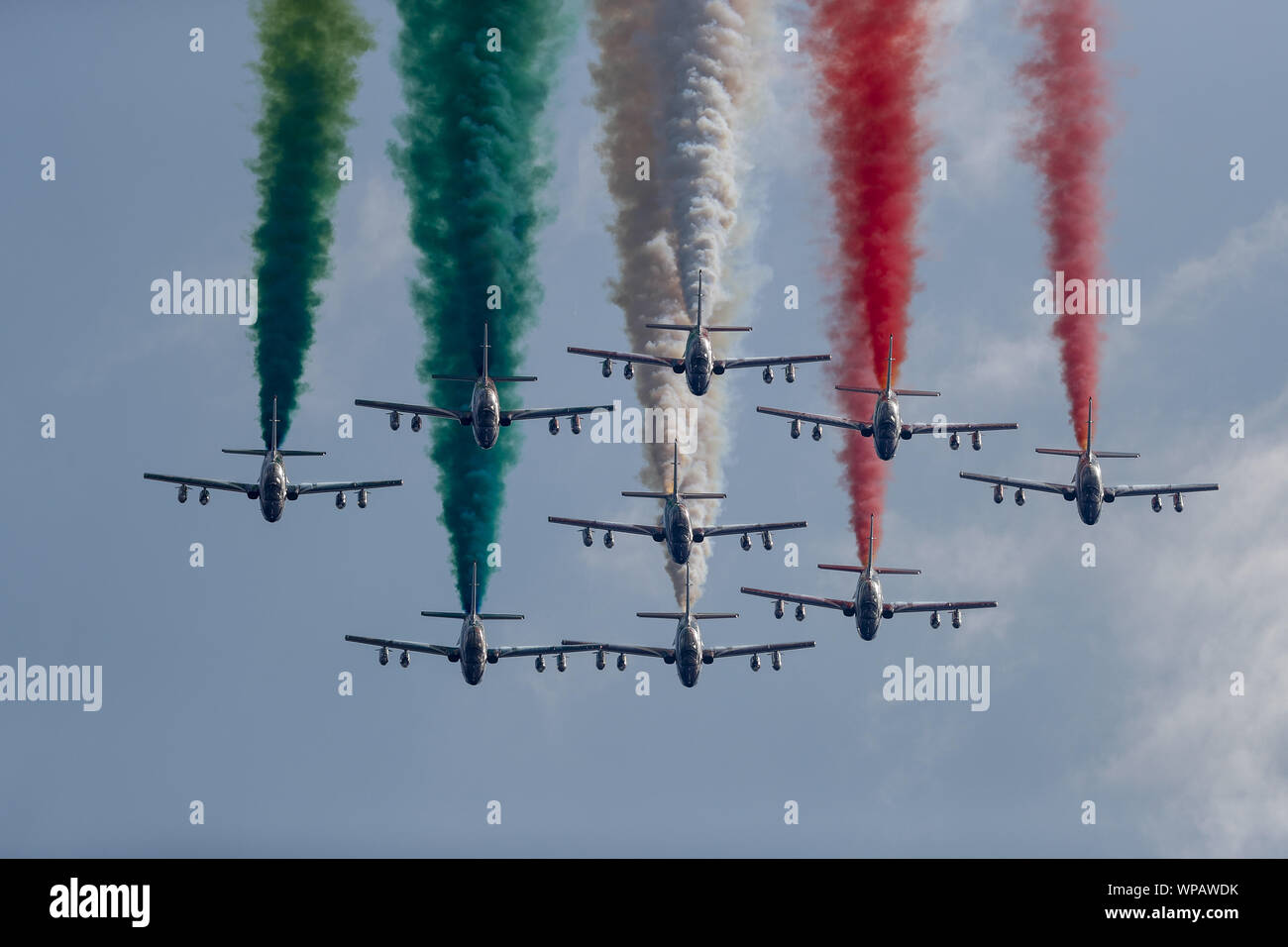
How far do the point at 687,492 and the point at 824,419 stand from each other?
7.01m

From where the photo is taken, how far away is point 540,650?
164 m

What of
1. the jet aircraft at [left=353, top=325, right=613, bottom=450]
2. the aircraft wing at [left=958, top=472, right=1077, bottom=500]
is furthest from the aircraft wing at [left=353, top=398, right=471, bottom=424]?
the aircraft wing at [left=958, top=472, right=1077, bottom=500]

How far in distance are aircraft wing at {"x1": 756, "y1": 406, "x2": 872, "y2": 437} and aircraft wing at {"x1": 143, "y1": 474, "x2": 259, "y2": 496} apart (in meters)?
23.1

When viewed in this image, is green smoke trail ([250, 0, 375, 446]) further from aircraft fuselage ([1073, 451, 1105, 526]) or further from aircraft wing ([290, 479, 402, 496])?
aircraft fuselage ([1073, 451, 1105, 526])

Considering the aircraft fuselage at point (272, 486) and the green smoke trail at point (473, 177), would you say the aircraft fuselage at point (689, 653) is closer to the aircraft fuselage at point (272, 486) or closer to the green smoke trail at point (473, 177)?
the green smoke trail at point (473, 177)

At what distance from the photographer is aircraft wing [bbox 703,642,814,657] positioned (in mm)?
162625

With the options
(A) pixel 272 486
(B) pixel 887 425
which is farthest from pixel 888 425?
(A) pixel 272 486

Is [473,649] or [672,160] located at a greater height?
[672,160]

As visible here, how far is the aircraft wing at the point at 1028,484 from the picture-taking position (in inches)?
6304

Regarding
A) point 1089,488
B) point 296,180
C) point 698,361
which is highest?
point 296,180

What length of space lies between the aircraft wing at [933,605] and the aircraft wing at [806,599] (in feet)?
6.20

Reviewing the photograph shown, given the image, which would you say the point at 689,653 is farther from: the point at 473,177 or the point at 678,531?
the point at 473,177
